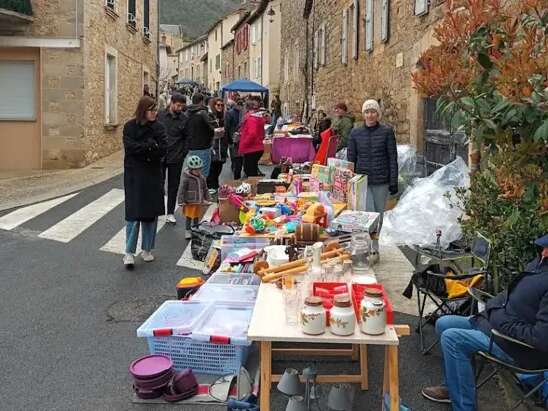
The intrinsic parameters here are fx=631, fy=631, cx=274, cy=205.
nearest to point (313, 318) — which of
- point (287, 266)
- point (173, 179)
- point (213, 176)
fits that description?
point (287, 266)

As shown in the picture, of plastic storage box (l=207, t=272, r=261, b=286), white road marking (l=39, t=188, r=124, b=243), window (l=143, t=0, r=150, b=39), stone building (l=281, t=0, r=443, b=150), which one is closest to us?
plastic storage box (l=207, t=272, r=261, b=286)

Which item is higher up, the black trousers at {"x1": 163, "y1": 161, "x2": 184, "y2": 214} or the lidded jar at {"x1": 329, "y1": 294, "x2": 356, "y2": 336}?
the black trousers at {"x1": 163, "y1": 161, "x2": 184, "y2": 214}

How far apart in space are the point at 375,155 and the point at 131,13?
1511 centimetres

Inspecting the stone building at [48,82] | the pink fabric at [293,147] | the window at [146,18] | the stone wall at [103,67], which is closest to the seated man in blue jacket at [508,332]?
the pink fabric at [293,147]

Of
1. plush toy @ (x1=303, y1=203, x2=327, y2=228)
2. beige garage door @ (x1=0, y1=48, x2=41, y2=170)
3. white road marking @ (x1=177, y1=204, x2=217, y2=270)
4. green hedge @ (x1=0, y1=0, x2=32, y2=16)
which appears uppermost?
green hedge @ (x1=0, y1=0, x2=32, y2=16)

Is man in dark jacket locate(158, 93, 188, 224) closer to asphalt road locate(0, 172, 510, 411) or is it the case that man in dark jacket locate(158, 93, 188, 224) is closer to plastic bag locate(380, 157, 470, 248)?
asphalt road locate(0, 172, 510, 411)

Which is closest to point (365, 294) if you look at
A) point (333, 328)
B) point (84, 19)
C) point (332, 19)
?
point (333, 328)

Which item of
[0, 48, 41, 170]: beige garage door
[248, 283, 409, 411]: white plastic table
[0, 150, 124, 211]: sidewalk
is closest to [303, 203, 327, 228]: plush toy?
[248, 283, 409, 411]: white plastic table

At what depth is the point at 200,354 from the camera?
12.9 ft

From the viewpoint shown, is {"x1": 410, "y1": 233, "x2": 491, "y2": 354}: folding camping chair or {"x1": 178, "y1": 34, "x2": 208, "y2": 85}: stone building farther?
{"x1": 178, "y1": 34, "x2": 208, "y2": 85}: stone building

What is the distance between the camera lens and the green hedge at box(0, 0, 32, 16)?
1334 centimetres

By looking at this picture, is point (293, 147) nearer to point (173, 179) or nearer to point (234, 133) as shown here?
point (234, 133)

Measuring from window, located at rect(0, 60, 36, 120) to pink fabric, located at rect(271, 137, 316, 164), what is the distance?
6033mm

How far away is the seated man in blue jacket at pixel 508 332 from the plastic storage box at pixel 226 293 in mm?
1415
